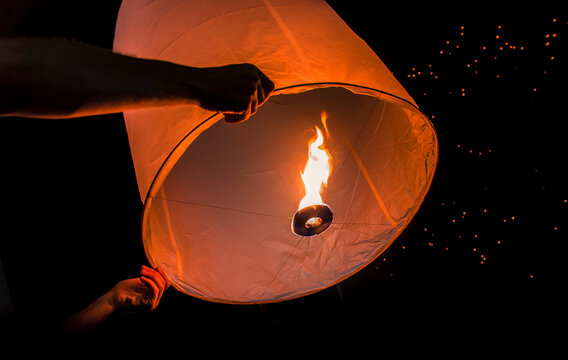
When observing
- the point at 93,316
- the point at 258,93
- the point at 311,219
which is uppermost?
the point at 258,93

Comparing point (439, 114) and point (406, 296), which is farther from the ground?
point (439, 114)

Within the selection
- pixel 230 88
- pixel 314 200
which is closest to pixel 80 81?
pixel 230 88

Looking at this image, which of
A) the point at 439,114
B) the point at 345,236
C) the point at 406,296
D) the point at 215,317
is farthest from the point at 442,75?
the point at 215,317

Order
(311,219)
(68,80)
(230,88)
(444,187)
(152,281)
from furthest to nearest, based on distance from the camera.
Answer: (444,187), (152,281), (311,219), (230,88), (68,80)

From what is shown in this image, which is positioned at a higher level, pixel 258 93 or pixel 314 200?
pixel 258 93

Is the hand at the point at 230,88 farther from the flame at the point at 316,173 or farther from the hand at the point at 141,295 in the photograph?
the hand at the point at 141,295

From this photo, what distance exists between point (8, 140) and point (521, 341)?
2137 millimetres

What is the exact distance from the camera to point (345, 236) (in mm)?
932

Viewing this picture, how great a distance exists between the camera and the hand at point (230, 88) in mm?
467

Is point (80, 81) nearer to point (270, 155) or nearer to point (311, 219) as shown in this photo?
point (311, 219)

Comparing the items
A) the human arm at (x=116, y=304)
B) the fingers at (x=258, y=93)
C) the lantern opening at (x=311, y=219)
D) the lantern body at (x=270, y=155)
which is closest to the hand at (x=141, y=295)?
the human arm at (x=116, y=304)

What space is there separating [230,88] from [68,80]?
0.20m

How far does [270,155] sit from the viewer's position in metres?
1.04

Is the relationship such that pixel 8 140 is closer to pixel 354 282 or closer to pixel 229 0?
pixel 229 0
